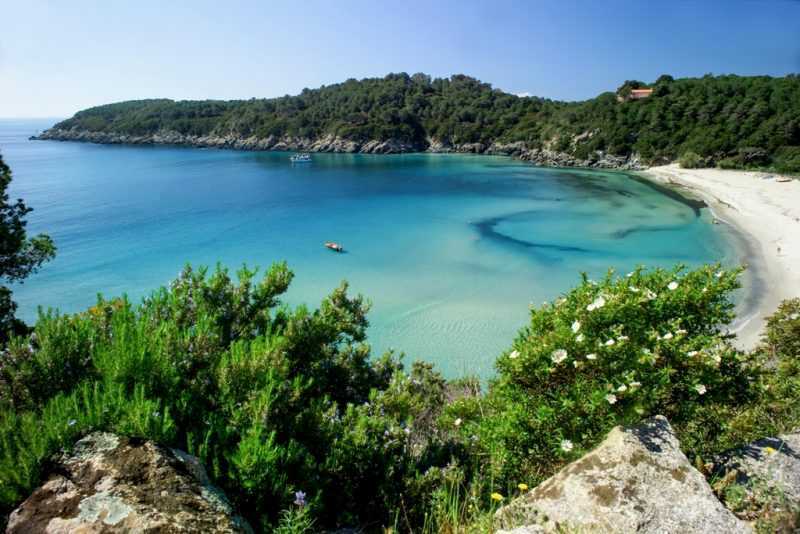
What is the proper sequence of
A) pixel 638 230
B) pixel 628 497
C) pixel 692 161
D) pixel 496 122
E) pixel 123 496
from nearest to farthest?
pixel 123 496 < pixel 628 497 < pixel 638 230 < pixel 692 161 < pixel 496 122

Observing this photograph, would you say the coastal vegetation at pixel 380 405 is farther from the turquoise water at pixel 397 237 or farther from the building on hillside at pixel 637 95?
the building on hillside at pixel 637 95

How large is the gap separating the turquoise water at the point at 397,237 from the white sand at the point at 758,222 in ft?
7.37

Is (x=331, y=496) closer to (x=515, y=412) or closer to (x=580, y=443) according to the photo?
(x=515, y=412)

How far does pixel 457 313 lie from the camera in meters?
21.2

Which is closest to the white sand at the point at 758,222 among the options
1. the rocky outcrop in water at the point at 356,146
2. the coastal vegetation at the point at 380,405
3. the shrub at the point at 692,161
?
the shrub at the point at 692,161

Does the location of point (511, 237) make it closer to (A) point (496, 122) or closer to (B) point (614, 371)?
(B) point (614, 371)

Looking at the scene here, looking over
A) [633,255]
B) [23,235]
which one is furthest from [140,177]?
[633,255]

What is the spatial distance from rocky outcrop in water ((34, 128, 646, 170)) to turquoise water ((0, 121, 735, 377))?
11240 mm

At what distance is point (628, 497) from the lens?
10.1ft

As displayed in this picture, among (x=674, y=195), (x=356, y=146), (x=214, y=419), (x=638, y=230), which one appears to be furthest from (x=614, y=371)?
(x=356, y=146)

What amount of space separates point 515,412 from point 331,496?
6.38 feet

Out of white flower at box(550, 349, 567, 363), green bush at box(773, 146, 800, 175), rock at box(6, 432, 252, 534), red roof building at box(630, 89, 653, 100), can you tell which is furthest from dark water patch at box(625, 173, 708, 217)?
rock at box(6, 432, 252, 534)

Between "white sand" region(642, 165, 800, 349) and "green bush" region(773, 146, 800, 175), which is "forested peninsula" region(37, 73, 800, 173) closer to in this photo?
"green bush" region(773, 146, 800, 175)

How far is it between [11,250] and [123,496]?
13400 mm
